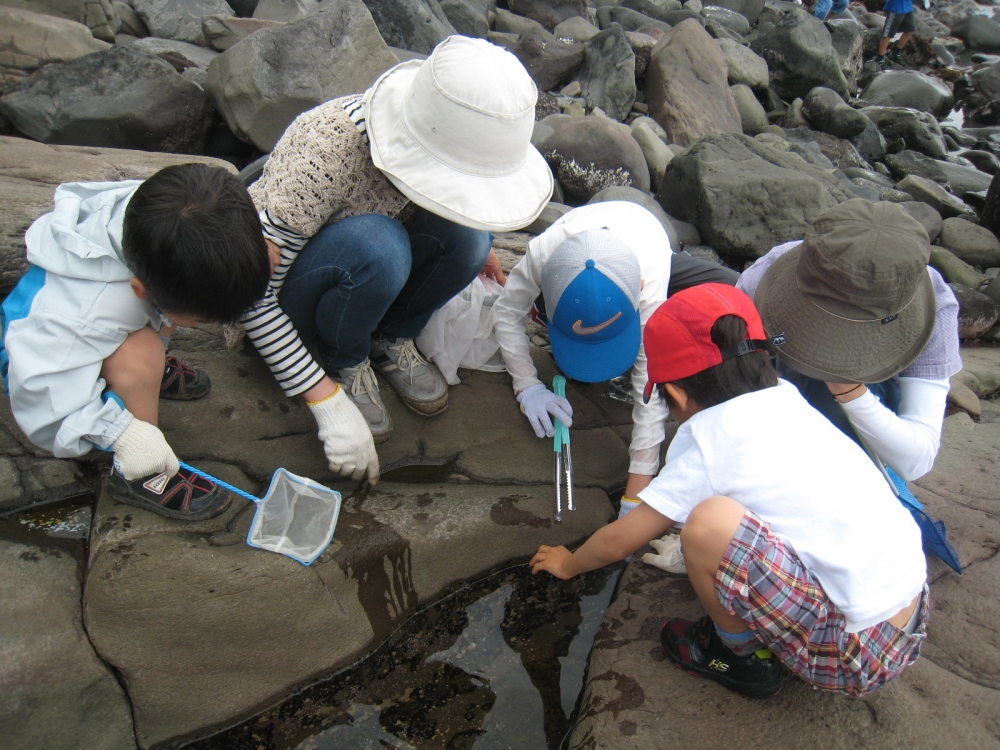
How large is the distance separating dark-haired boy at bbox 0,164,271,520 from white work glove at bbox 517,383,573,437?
3.27 ft

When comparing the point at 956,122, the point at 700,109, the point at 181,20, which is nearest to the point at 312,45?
the point at 181,20

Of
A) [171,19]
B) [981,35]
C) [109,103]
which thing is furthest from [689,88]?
[981,35]

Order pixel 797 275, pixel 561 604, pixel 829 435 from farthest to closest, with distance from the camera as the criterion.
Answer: pixel 561 604 < pixel 797 275 < pixel 829 435

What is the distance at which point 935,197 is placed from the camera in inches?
267

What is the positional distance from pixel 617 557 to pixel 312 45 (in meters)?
3.45

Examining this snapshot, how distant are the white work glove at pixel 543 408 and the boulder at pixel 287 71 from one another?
7.94ft

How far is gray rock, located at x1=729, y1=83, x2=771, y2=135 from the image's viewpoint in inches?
324

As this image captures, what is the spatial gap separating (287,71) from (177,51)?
65.7 inches

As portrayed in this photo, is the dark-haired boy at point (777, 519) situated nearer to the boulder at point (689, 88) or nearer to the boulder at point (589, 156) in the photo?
the boulder at point (589, 156)

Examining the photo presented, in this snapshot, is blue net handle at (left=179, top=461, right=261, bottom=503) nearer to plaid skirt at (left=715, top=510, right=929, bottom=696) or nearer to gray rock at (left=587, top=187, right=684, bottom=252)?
plaid skirt at (left=715, top=510, right=929, bottom=696)

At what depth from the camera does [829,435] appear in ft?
4.87

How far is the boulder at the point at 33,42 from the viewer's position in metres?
4.05

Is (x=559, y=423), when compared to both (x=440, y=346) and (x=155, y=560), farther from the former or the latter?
(x=155, y=560)

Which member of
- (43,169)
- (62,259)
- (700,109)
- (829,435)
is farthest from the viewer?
(700,109)
